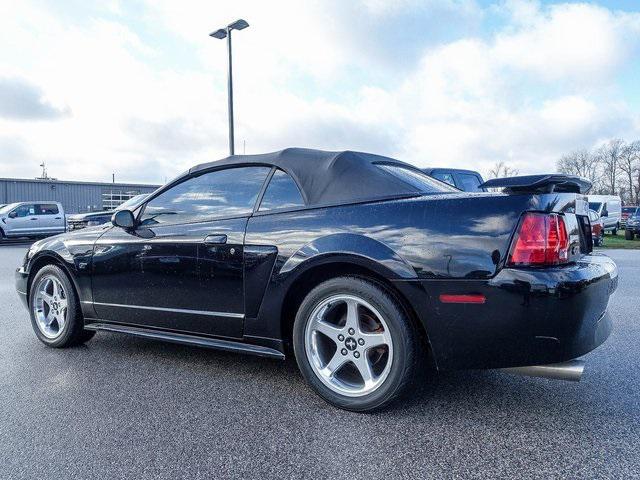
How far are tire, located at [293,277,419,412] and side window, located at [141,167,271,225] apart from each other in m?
0.85

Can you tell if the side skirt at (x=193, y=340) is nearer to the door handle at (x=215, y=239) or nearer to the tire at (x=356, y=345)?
the tire at (x=356, y=345)

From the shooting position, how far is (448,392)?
304cm

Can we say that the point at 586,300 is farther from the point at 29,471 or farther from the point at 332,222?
the point at 29,471

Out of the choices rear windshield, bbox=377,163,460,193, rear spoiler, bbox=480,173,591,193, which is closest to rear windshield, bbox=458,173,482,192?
rear windshield, bbox=377,163,460,193

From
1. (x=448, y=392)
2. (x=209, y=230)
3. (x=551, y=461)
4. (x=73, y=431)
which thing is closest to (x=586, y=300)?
(x=551, y=461)

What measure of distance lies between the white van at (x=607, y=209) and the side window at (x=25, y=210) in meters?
25.3

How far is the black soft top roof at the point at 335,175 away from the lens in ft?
9.64

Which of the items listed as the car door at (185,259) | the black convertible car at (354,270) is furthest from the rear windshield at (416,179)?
the car door at (185,259)

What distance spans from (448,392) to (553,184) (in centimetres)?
136

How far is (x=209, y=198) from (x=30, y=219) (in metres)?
20.7

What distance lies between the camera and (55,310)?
13.8ft

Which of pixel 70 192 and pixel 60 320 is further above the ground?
pixel 70 192

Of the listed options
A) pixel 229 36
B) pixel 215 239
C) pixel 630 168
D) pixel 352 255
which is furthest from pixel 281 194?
pixel 630 168

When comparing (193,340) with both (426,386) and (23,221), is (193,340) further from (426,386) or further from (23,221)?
(23,221)
